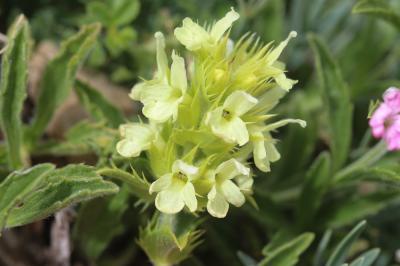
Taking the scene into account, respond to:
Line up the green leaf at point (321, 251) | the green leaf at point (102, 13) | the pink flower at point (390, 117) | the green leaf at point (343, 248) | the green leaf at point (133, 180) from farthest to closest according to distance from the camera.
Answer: the green leaf at point (102, 13) < the green leaf at point (321, 251) < the green leaf at point (343, 248) < the pink flower at point (390, 117) < the green leaf at point (133, 180)

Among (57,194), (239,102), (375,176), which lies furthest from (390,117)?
(57,194)

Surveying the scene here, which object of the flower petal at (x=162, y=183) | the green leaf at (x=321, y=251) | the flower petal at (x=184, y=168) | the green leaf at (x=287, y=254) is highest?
the flower petal at (x=184, y=168)

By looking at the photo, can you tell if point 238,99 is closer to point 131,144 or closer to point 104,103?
point 131,144

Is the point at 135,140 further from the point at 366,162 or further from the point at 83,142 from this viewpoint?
the point at 366,162

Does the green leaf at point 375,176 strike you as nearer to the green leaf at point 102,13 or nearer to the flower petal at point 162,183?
the flower petal at point 162,183

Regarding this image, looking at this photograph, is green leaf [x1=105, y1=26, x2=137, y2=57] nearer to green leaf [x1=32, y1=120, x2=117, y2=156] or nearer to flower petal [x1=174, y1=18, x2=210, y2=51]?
green leaf [x1=32, y1=120, x2=117, y2=156]

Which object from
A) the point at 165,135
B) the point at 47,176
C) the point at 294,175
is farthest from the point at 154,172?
the point at 294,175

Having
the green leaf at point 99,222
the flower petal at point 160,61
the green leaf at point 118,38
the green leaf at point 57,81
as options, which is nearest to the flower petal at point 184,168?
the flower petal at point 160,61
